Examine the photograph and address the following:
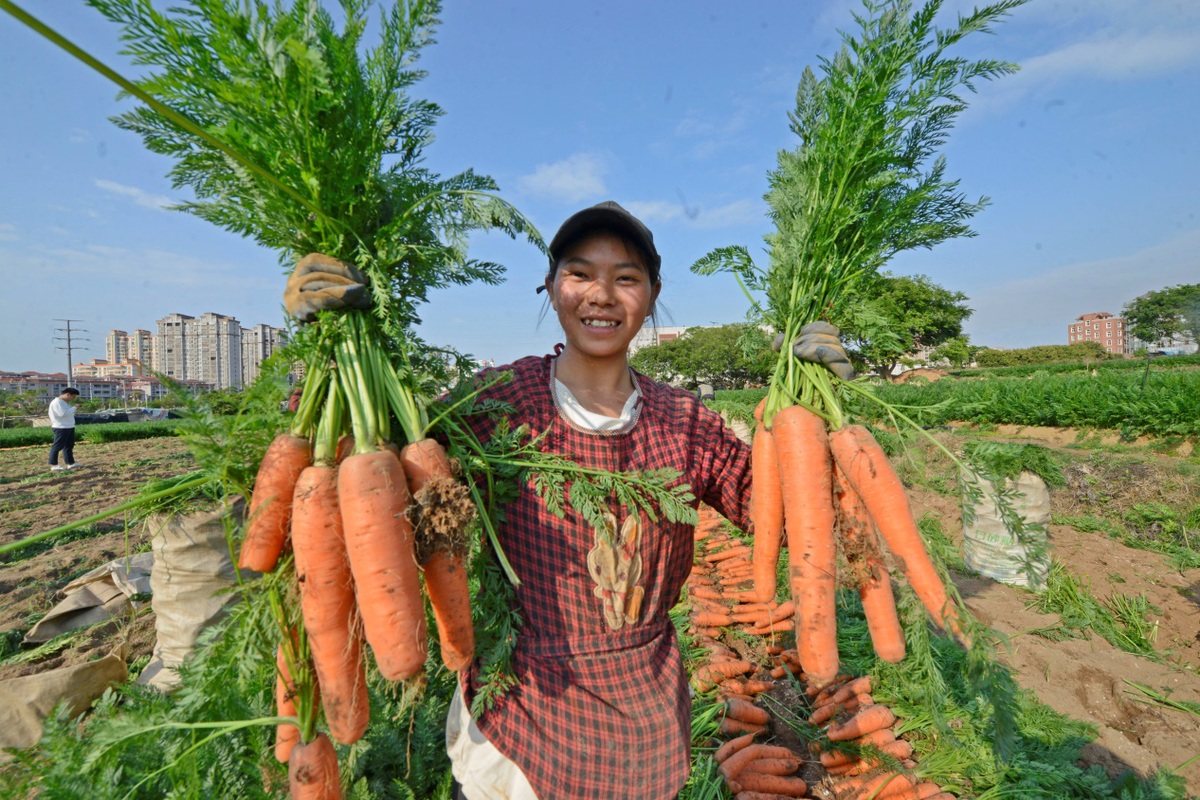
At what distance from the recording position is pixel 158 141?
1325mm

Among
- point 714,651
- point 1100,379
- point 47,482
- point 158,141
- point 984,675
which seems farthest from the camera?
point 1100,379

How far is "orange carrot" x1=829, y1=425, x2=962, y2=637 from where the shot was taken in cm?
171

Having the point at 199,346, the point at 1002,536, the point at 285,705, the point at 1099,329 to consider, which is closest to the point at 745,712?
the point at 285,705

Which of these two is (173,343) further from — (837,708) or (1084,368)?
(1084,368)

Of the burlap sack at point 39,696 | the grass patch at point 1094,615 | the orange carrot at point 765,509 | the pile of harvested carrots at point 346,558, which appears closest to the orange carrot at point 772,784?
the orange carrot at point 765,509

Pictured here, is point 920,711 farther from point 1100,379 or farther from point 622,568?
point 1100,379

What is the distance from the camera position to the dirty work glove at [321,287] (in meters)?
1.28

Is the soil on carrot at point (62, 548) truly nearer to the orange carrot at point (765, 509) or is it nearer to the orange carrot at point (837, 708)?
the orange carrot at point (765, 509)

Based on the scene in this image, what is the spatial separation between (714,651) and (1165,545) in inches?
203

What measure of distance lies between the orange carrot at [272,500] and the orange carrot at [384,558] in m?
0.13

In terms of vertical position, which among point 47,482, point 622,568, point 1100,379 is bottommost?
point 47,482

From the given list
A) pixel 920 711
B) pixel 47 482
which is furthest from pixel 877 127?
pixel 47 482

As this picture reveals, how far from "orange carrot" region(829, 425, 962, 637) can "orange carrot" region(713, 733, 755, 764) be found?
149 cm

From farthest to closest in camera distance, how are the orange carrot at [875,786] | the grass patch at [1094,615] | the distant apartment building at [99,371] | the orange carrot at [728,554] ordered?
the distant apartment building at [99,371], the orange carrot at [728,554], the grass patch at [1094,615], the orange carrot at [875,786]
